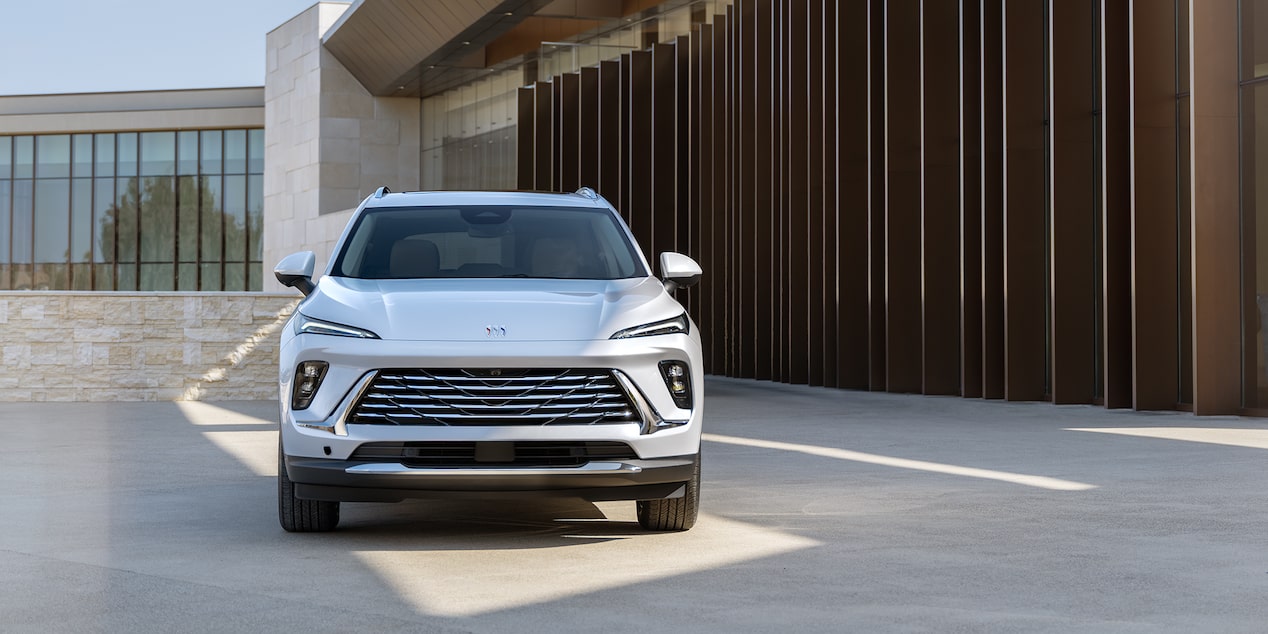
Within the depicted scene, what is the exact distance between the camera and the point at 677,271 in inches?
307

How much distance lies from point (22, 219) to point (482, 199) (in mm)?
54010

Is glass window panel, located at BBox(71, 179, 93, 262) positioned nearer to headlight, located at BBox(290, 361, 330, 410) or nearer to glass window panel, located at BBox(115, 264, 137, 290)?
glass window panel, located at BBox(115, 264, 137, 290)

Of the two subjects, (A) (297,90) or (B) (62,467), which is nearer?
(B) (62,467)

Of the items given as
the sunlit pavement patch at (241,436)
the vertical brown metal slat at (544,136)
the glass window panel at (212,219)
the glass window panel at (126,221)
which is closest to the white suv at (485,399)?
the sunlit pavement patch at (241,436)

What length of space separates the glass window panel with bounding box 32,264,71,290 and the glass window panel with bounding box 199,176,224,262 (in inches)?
226

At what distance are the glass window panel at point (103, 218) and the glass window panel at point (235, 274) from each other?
16.5 ft

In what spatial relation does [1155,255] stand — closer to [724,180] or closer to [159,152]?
[724,180]

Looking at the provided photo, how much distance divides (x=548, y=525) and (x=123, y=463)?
191 inches

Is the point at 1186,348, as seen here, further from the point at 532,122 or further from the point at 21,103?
the point at 21,103

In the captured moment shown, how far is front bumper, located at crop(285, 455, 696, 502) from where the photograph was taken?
6.36 m

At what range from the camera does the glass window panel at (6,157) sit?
5544cm

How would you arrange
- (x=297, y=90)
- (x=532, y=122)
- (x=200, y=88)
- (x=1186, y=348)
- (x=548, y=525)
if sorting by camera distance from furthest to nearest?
(x=200, y=88)
(x=297, y=90)
(x=532, y=122)
(x=1186, y=348)
(x=548, y=525)

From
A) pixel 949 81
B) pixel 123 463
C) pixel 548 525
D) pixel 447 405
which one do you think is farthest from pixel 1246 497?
pixel 949 81

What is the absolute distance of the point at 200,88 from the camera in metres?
52.2
